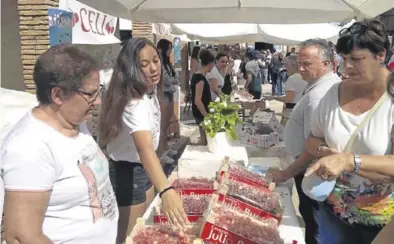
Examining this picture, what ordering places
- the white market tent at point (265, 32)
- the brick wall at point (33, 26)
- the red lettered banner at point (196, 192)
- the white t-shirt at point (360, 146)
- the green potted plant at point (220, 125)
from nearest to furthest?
the white t-shirt at point (360, 146), the red lettered banner at point (196, 192), the green potted plant at point (220, 125), the brick wall at point (33, 26), the white market tent at point (265, 32)

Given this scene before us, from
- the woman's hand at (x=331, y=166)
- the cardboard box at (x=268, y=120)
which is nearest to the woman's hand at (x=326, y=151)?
the woman's hand at (x=331, y=166)

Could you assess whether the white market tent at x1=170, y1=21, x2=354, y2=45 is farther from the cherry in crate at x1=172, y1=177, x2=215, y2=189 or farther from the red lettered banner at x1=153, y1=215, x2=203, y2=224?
the red lettered banner at x1=153, y1=215, x2=203, y2=224

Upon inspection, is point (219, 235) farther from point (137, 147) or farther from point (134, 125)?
point (134, 125)

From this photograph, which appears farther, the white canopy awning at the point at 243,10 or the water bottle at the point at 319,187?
the white canopy awning at the point at 243,10

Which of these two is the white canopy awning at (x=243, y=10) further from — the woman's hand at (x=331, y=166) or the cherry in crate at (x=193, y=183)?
the woman's hand at (x=331, y=166)

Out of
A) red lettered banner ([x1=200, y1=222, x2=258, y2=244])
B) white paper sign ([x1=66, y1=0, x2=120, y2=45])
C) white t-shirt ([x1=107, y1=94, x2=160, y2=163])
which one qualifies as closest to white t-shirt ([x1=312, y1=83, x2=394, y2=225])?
red lettered banner ([x1=200, y1=222, x2=258, y2=244])

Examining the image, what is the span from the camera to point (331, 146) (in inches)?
93.9

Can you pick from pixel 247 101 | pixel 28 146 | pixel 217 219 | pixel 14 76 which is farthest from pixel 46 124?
pixel 247 101

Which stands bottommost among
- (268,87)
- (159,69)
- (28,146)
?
(268,87)

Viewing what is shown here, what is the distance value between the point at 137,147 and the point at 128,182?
0.54 meters

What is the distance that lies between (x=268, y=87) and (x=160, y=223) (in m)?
20.2

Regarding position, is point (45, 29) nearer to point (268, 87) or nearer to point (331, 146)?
point (331, 146)

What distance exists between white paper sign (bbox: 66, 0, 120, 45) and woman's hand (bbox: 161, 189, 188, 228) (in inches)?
154

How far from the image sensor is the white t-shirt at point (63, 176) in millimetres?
1619
